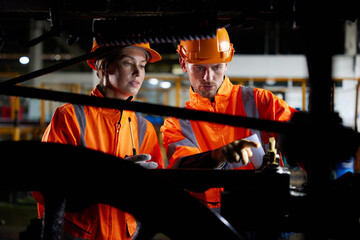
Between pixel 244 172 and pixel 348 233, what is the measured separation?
36 cm

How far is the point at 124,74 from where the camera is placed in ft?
6.31

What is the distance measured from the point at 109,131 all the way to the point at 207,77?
0.74 meters

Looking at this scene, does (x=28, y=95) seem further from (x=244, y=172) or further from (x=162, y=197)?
(x=244, y=172)

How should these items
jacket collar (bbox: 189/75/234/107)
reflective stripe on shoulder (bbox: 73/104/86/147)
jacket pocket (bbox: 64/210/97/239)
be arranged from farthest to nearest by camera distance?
jacket collar (bbox: 189/75/234/107), reflective stripe on shoulder (bbox: 73/104/86/147), jacket pocket (bbox: 64/210/97/239)

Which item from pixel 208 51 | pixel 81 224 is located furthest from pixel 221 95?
pixel 81 224

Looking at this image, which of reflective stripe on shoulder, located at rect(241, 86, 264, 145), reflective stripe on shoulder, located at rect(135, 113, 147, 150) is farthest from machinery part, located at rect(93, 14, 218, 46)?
reflective stripe on shoulder, located at rect(241, 86, 264, 145)

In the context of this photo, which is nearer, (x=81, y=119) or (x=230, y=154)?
(x=230, y=154)

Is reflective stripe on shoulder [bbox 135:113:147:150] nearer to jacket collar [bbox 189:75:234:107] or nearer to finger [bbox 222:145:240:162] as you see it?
jacket collar [bbox 189:75:234:107]

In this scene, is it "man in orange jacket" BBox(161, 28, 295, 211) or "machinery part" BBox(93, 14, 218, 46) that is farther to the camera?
"man in orange jacket" BBox(161, 28, 295, 211)

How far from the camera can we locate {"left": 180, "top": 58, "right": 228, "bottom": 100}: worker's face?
2066 millimetres

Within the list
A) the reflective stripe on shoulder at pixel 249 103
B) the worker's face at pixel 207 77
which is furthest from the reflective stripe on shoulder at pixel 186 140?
the reflective stripe on shoulder at pixel 249 103

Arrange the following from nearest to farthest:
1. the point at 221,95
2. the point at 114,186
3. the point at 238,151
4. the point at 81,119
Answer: the point at 114,186 → the point at 238,151 → the point at 81,119 → the point at 221,95

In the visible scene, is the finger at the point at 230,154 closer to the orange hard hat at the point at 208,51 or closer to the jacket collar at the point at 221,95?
the jacket collar at the point at 221,95

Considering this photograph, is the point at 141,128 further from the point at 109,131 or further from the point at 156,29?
the point at 156,29
